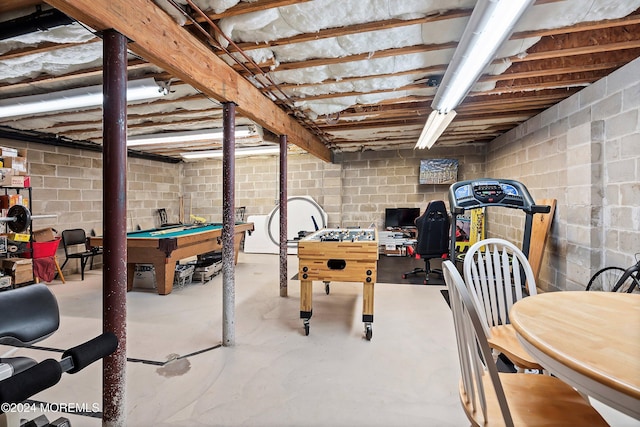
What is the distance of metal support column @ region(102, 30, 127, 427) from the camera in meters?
1.55

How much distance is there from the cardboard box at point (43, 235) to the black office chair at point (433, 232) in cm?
587

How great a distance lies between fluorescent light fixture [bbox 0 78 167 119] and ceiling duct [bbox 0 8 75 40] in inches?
34.4

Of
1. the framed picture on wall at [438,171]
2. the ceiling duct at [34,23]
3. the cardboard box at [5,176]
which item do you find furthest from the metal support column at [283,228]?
the framed picture on wall at [438,171]

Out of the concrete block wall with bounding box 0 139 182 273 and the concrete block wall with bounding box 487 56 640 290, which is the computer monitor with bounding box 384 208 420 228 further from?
the concrete block wall with bounding box 0 139 182 273

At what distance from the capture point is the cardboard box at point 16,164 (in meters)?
4.00

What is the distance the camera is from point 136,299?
13.0ft

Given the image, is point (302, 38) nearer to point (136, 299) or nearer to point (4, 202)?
point (136, 299)

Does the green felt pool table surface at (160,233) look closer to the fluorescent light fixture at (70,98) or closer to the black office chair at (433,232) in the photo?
the fluorescent light fixture at (70,98)

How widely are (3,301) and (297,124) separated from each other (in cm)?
392

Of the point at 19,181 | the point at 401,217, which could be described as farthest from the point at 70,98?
the point at 401,217

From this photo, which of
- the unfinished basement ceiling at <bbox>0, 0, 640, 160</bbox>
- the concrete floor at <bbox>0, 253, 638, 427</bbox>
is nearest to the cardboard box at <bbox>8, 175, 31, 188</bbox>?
the unfinished basement ceiling at <bbox>0, 0, 640, 160</bbox>

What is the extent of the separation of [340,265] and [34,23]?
278 cm

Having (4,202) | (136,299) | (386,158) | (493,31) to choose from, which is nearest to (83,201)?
(4,202)

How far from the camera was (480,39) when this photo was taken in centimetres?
193
